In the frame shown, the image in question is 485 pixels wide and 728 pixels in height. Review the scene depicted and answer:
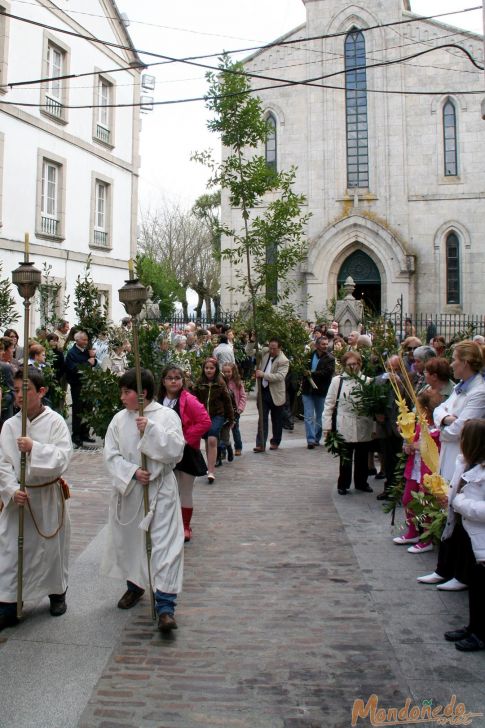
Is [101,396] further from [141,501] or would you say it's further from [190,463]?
[141,501]

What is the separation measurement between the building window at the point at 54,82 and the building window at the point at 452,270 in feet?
55.6

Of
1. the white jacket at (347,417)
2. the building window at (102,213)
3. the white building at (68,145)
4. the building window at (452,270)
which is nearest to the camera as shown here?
the white jacket at (347,417)

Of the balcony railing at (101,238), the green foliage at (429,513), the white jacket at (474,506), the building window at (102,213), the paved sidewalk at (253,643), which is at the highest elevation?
the building window at (102,213)

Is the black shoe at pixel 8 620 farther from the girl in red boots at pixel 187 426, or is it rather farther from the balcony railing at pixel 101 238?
the balcony railing at pixel 101 238

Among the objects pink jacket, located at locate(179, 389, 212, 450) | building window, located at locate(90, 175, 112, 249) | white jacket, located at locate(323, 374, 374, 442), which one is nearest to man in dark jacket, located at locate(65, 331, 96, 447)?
white jacket, located at locate(323, 374, 374, 442)

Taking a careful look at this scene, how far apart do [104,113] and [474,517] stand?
73.9 ft

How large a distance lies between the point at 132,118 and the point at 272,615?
23.4m

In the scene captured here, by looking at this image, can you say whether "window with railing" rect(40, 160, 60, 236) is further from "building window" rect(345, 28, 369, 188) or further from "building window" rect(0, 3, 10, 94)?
"building window" rect(345, 28, 369, 188)

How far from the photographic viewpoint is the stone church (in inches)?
1117

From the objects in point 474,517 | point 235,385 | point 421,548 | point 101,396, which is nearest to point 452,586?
point 421,548

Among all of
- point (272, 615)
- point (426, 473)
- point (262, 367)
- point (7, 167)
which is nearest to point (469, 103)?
point (7, 167)

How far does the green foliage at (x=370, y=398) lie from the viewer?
8.31 m

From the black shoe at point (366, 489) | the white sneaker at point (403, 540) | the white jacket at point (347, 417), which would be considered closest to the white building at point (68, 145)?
the white jacket at point (347, 417)

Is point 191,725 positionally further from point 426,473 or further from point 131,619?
point 426,473
